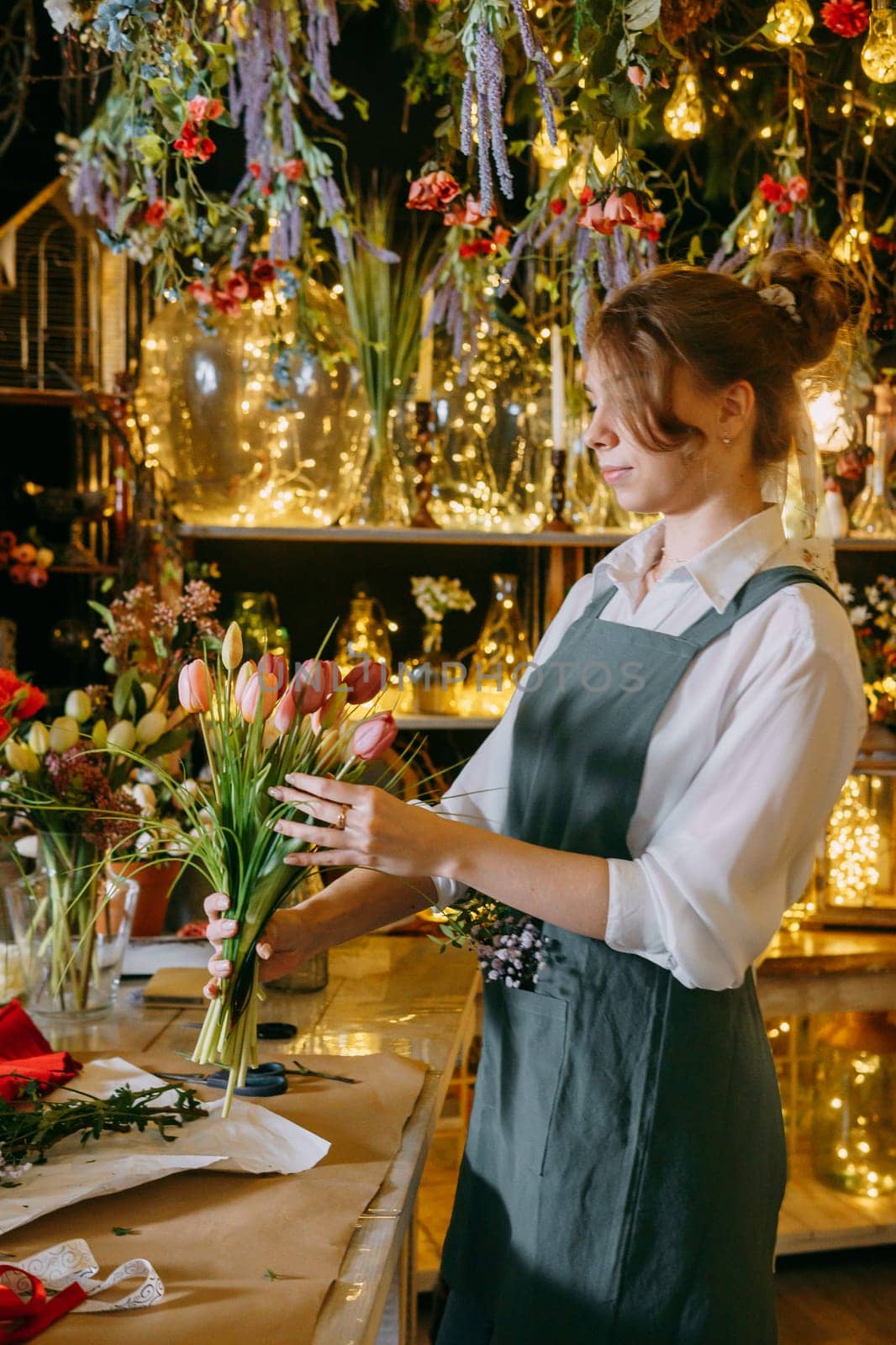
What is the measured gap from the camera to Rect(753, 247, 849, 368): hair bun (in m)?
1.35

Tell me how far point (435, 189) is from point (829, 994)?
184cm

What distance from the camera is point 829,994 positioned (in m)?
2.75

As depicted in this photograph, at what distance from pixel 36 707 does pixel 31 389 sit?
144 cm

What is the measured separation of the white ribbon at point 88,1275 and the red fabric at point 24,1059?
1.02 feet

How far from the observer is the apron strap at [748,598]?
1.28m

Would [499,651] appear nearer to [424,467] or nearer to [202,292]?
[424,467]

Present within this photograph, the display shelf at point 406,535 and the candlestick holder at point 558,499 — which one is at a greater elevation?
the candlestick holder at point 558,499

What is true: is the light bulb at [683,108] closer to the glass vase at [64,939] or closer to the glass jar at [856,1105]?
the glass vase at [64,939]

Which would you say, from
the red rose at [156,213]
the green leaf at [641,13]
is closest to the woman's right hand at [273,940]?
the green leaf at [641,13]

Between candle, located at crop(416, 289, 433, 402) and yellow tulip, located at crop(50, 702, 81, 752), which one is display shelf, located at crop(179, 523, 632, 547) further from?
yellow tulip, located at crop(50, 702, 81, 752)

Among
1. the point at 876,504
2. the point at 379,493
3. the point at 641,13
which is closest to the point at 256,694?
the point at 641,13

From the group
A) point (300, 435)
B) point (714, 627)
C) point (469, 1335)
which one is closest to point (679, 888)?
point (714, 627)

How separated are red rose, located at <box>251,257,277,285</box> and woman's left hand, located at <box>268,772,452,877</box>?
4.82 ft

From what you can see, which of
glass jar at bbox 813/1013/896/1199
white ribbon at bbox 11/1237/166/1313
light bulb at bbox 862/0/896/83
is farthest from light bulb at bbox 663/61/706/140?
glass jar at bbox 813/1013/896/1199
